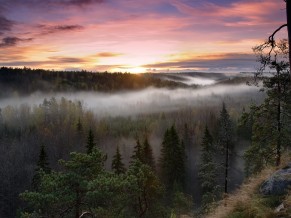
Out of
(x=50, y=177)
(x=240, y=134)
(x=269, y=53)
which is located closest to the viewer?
(x=269, y=53)

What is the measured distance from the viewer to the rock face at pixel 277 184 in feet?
42.8

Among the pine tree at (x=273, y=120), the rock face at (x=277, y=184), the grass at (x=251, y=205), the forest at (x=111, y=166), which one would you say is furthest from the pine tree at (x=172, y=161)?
the rock face at (x=277, y=184)

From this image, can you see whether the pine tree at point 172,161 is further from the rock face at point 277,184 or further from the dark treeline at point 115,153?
the rock face at point 277,184

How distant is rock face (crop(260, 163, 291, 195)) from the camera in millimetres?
13055

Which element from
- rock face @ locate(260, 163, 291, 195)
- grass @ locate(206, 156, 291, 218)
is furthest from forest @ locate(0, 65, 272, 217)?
rock face @ locate(260, 163, 291, 195)

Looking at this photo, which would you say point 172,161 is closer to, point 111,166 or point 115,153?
point 111,166

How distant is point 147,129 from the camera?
552 feet

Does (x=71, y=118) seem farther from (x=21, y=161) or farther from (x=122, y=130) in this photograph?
(x=21, y=161)

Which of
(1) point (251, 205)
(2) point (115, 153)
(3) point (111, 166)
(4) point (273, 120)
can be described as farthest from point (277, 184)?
(2) point (115, 153)

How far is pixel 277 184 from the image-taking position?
13.2 m

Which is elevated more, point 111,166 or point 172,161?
point 172,161

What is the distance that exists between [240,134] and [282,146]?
343ft

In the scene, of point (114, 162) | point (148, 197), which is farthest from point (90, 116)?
point (148, 197)

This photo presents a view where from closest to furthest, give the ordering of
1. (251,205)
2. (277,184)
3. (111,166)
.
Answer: (251,205) < (277,184) < (111,166)
